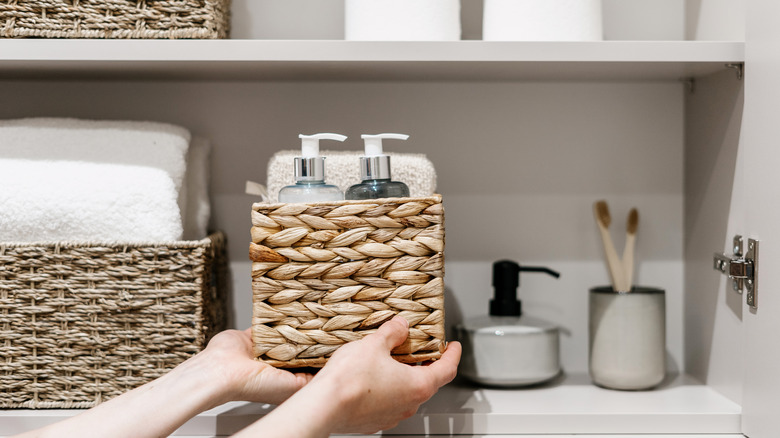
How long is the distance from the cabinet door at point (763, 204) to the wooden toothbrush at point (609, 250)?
5.7 inches

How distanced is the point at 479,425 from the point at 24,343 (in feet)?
1.55

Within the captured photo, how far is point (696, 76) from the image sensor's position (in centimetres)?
79

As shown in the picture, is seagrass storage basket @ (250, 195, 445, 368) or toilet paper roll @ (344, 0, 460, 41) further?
toilet paper roll @ (344, 0, 460, 41)

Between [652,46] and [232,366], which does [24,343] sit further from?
[652,46]

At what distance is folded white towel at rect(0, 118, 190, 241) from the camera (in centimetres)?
66

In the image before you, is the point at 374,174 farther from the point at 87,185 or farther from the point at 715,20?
the point at 715,20

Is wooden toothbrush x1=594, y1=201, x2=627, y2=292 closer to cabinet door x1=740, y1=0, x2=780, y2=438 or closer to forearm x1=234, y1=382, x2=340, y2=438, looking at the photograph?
cabinet door x1=740, y1=0, x2=780, y2=438

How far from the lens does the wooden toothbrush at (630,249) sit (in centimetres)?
79

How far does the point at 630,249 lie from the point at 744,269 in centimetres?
16

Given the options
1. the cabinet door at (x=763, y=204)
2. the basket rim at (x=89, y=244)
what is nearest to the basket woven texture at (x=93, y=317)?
the basket rim at (x=89, y=244)

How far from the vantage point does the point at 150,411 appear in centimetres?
55

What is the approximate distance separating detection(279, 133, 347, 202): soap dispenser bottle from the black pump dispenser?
0.89 ft

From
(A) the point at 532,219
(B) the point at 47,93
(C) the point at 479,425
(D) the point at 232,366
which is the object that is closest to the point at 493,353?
(C) the point at 479,425

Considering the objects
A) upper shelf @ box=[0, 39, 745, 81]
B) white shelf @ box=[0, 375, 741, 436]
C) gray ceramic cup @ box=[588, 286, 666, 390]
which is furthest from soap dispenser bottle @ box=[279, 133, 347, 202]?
gray ceramic cup @ box=[588, 286, 666, 390]
